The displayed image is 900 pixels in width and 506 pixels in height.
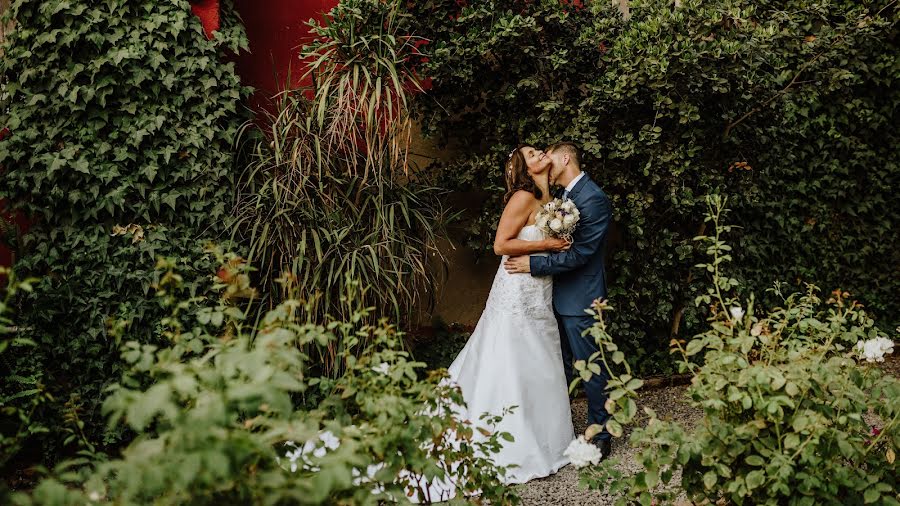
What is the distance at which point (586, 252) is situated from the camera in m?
3.74

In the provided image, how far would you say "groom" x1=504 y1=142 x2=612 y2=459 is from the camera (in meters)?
3.74

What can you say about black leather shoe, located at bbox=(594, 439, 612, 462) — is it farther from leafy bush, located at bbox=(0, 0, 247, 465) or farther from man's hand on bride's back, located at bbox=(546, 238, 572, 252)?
leafy bush, located at bbox=(0, 0, 247, 465)

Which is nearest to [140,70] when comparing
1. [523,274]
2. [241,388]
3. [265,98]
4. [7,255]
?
[265,98]

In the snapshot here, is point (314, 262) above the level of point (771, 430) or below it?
above

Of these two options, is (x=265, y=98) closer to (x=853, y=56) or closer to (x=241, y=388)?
(x=241, y=388)

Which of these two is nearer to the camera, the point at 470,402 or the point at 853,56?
the point at 470,402

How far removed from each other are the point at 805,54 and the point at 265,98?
12.8ft

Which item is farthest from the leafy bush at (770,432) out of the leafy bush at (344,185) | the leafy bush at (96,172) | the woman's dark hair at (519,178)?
the leafy bush at (96,172)

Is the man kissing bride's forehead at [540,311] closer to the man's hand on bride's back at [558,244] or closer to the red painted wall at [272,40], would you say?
the man's hand on bride's back at [558,244]

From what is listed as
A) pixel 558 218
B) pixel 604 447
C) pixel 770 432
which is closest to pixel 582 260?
pixel 558 218

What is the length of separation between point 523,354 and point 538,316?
0.78 ft

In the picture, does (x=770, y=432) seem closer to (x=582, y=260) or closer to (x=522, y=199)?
(x=582, y=260)

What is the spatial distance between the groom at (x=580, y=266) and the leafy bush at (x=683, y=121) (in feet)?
1.74

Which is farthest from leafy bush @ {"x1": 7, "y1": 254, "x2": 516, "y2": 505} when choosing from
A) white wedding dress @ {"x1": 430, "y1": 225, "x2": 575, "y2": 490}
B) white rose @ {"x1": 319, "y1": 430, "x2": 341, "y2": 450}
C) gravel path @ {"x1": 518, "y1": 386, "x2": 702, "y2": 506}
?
white wedding dress @ {"x1": 430, "y1": 225, "x2": 575, "y2": 490}
